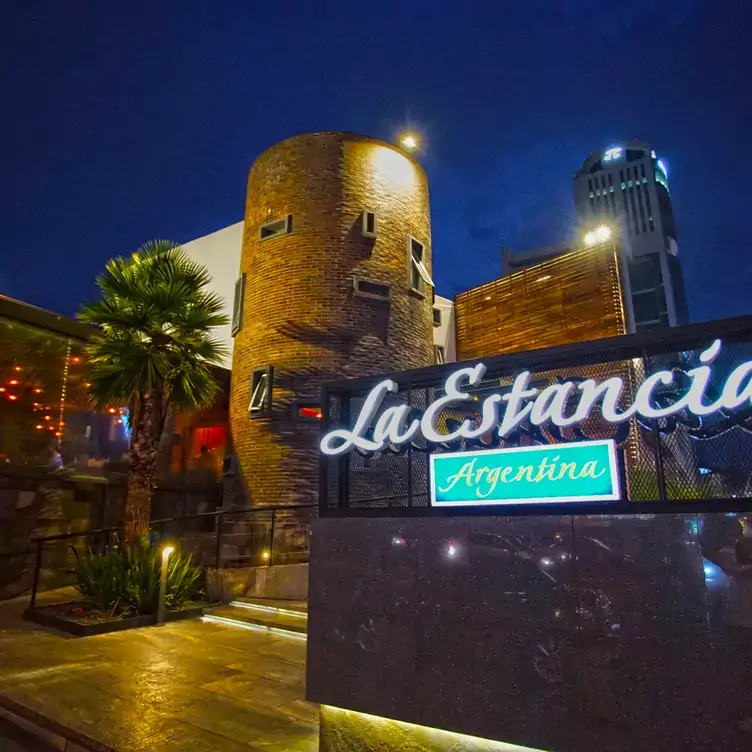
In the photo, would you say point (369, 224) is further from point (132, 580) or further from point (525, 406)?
point (525, 406)

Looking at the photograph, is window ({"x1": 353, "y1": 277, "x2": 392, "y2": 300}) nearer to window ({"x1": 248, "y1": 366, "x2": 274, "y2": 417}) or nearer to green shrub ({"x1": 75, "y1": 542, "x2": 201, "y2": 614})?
window ({"x1": 248, "y1": 366, "x2": 274, "y2": 417})

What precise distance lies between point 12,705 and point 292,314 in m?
Result: 10.1

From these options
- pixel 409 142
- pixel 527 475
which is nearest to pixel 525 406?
pixel 527 475

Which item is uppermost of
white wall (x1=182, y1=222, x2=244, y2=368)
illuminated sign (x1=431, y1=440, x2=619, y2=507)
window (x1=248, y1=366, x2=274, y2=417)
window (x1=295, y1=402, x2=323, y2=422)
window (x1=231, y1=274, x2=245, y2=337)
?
white wall (x1=182, y1=222, x2=244, y2=368)

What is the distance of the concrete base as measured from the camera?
1054 centimetres

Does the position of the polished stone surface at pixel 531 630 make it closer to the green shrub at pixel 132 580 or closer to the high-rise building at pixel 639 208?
the green shrub at pixel 132 580

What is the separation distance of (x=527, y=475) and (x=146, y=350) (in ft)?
26.7

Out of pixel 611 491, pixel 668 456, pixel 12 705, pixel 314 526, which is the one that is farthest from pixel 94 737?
pixel 668 456

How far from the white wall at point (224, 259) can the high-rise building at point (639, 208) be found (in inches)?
2752

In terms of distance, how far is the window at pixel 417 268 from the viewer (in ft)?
51.4

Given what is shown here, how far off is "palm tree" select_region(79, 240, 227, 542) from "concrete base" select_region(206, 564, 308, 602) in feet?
5.45

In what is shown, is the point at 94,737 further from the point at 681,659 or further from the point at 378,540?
the point at 681,659

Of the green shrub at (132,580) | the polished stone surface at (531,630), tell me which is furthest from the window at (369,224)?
the polished stone surface at (531,630)

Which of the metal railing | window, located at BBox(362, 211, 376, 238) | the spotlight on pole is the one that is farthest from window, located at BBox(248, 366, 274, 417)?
the spotlight on pole
